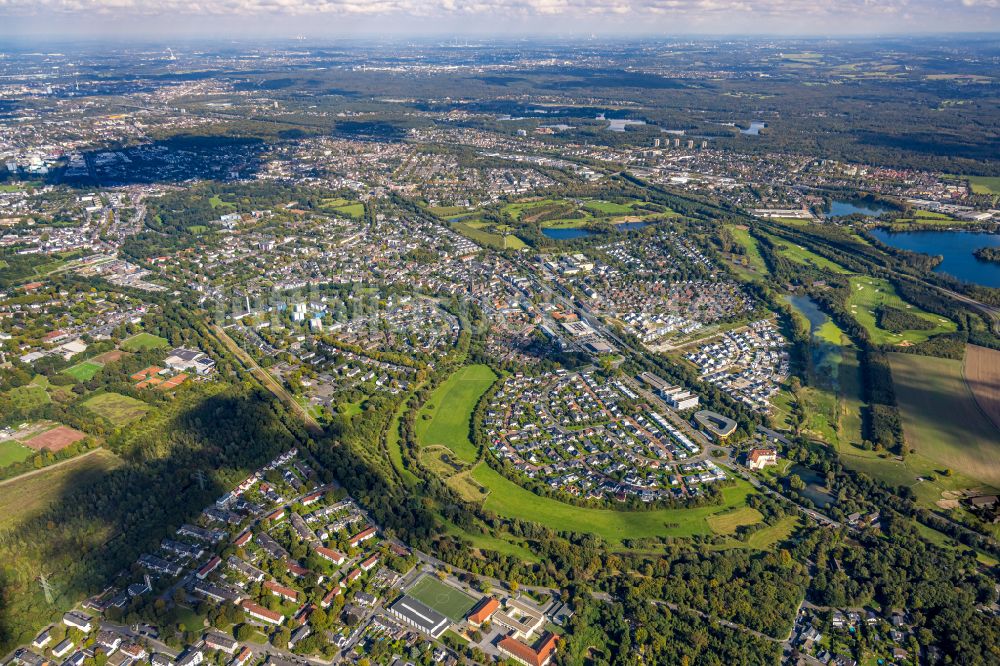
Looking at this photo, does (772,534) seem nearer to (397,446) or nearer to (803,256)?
(397,446)

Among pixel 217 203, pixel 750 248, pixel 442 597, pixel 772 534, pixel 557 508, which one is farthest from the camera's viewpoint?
pixel 217 203

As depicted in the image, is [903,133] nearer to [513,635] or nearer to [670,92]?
[670,92]

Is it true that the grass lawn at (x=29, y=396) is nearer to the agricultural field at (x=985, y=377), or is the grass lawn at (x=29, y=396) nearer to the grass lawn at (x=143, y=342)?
the grass lawn at (x=143, y=342)

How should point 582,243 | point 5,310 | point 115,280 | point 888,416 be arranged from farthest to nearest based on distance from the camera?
point 582,243
point 115,280
point 5,310
point 888,416

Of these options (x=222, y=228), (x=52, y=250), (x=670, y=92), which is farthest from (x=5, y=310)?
(x=670, y=92)

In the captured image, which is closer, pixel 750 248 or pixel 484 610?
pixel 484 610

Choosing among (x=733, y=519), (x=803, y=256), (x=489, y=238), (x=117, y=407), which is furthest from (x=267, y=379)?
(x=803, y=256)

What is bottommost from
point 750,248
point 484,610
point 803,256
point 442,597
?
point 442,597
